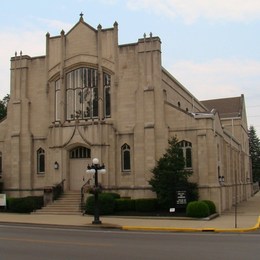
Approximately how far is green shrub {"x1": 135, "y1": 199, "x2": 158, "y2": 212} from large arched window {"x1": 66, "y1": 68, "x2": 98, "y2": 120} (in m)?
8.87

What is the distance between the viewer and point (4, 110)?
2495 inches

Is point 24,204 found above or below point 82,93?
below

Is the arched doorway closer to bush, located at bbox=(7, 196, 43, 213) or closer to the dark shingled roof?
bush, located at bbox=(7, 196, 43, 213)

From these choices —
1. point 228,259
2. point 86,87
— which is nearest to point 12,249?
point 228,259

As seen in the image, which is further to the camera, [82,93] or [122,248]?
[82,93]

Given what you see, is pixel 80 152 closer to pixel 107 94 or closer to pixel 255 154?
pixel 107 94

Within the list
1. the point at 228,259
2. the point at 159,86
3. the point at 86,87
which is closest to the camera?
the point at 228,259

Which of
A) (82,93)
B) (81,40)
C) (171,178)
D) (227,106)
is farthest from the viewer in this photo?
(227,106)

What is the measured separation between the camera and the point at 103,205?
31.5 metres

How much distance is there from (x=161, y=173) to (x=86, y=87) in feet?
35.0

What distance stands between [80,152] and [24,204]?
623 centimetres

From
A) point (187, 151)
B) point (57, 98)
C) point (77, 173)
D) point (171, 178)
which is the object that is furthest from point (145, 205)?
point (57, 98)

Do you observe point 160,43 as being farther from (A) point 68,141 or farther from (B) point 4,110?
(B) point 4,110

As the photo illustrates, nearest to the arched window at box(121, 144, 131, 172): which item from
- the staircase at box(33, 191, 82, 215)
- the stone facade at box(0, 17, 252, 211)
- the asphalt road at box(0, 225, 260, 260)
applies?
the stone facade at box(0, 17, 252, 211)
